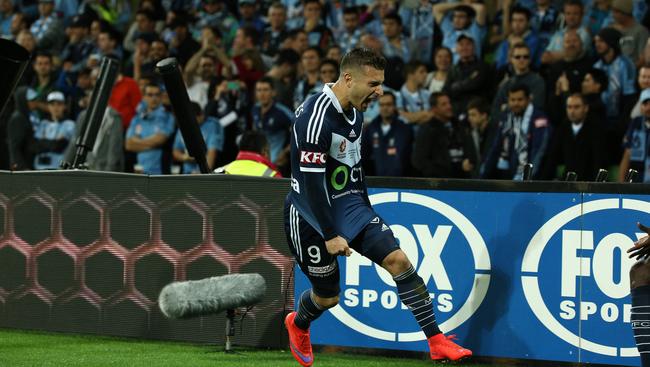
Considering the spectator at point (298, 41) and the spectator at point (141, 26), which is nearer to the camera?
the spectator at point (298, 41)

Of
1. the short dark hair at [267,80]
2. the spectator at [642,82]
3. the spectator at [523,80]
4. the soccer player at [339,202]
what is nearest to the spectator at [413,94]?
the spectator at [523,80]

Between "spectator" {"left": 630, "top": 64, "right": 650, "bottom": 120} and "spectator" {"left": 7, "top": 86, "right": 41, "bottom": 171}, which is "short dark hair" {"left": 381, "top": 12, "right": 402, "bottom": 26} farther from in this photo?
"spectator" {"left": 7, "top": 86, "right": 41, "bottom": 171}

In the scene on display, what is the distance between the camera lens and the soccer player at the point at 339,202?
7156 mm

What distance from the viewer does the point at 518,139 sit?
12250mm

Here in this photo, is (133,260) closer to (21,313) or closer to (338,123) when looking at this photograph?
(21,313)

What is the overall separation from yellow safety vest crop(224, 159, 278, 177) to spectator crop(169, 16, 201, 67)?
6822mm

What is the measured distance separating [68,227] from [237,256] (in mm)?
1529

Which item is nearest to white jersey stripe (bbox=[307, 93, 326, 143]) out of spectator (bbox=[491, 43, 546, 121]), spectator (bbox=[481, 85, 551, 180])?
spectator (bbox=[481, 85, 551, 180])

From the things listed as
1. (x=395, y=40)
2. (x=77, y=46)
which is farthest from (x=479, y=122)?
(x=77, y=46)

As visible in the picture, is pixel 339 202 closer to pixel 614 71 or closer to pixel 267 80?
pixel 614 71

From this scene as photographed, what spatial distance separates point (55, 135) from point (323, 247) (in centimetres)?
871

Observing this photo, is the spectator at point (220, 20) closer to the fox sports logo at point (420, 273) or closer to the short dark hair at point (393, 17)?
the short dark hair at point (393, 17)

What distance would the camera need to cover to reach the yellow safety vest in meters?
9.63

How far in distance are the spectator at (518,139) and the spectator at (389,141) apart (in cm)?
101
